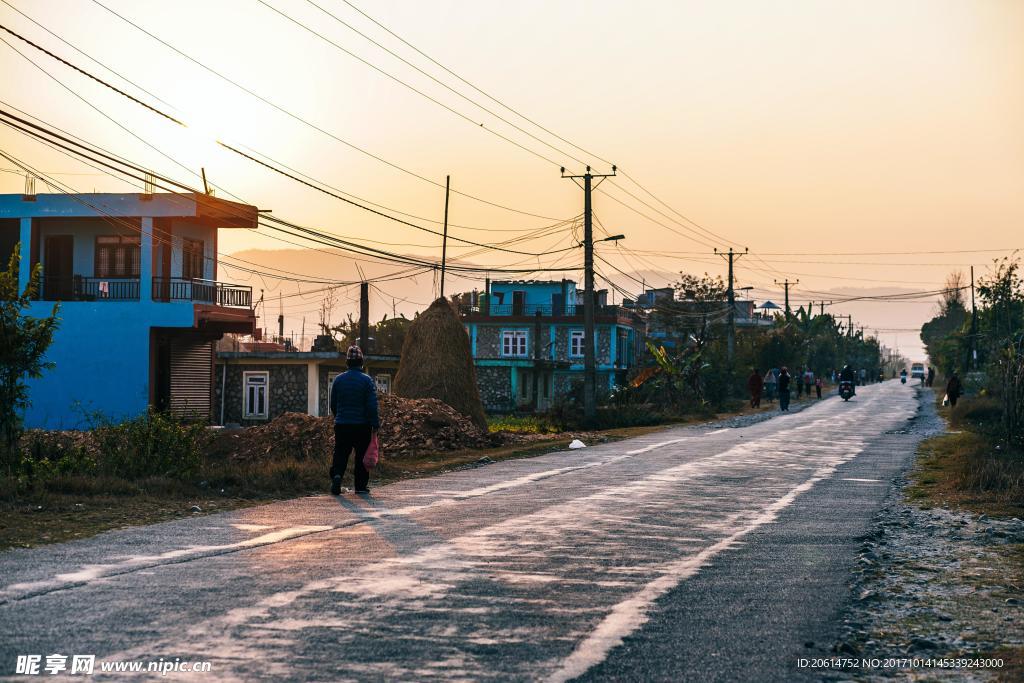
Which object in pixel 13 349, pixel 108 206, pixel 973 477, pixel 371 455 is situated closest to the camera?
pixel 371 455

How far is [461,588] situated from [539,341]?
74.2m

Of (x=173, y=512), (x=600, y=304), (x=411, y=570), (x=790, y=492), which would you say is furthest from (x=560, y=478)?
(x=600, y=304)

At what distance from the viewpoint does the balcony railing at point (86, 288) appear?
143ft

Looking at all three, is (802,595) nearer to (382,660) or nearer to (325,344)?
(382,660)

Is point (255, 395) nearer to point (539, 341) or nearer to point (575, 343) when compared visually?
point (539, 341)

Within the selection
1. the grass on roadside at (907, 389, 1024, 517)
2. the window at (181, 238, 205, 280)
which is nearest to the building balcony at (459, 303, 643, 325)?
the window at (181, 238, 205, 280)

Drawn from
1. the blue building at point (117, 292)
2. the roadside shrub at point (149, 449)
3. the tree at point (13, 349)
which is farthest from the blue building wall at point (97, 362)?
the tree at point (13, 349)

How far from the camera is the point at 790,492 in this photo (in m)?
15.9

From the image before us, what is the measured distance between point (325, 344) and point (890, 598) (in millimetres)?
51833

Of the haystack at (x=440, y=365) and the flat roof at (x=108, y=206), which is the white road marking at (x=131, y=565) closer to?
the haystack at (x=440, y=365)

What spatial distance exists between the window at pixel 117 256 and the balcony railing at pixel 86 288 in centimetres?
32

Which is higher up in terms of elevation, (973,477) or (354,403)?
(354,403)

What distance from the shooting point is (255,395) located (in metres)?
51.0

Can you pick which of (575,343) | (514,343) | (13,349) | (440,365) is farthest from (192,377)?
(575,343)
